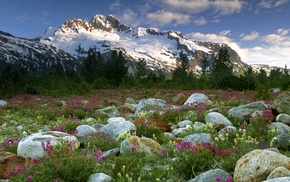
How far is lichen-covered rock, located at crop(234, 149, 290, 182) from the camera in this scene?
173 inches

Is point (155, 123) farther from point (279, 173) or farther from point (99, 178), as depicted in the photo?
point (279, 173)

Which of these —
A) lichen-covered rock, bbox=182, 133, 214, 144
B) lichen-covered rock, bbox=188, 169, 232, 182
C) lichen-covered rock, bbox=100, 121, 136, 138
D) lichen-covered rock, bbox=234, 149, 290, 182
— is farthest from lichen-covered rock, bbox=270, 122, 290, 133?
lichen-covered rock, bbox=100, 121, 136, 138

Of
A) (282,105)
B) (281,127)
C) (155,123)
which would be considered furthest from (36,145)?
(282,105)

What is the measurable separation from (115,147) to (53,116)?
26.3 feet

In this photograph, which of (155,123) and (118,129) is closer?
(118,129)

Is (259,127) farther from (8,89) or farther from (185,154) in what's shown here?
(8,89)

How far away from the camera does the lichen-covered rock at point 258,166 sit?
440cm

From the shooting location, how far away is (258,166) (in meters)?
4.47

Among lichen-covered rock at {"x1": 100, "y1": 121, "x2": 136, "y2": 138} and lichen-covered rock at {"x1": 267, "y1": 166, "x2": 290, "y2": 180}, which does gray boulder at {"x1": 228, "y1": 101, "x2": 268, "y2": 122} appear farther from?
lichen-covered rock at {"x1": 267, "y1": 166, "x2": 290, "y2": 180}

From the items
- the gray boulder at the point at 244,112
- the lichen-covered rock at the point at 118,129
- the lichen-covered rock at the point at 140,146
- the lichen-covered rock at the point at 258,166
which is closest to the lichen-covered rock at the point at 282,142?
the lichen-covered rock at the point at 258,166

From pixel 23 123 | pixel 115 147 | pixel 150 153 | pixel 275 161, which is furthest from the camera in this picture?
pixel 23 123

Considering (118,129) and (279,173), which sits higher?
(279,173)


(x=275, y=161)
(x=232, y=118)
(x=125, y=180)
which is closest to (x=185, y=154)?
(x=125, y=180)

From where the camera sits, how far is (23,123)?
44.1ft
